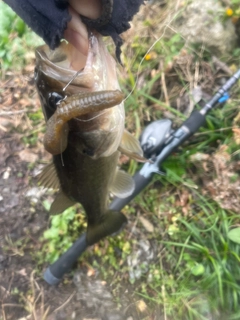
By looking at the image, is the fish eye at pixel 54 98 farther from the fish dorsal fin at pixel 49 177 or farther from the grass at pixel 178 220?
the grass at pixel 178 220

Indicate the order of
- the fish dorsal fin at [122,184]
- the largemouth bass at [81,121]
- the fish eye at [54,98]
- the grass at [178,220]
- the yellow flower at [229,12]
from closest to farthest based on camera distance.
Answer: the largemouth bass at [81,121], the fish eye at [54,98], the fish dorsal fin at [122,184], the grass at [178,220], the yellow flower at [229,12]

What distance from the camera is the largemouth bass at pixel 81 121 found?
103cm

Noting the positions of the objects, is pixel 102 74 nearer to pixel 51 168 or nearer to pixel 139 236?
pixel 51 168

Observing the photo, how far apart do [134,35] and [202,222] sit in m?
1.62

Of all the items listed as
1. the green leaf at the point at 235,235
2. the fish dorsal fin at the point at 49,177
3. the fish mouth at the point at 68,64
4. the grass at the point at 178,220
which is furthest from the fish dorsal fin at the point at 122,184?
the fish mouth at the point at 68,64

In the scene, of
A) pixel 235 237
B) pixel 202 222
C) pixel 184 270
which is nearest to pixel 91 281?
pixel 184 270

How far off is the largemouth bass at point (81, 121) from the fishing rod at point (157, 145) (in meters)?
0.50

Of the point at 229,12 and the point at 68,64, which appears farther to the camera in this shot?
the point at 229,12

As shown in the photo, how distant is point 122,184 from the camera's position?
2016mm

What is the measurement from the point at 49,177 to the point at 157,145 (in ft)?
3.04

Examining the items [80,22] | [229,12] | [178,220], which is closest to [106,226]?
[178,220]

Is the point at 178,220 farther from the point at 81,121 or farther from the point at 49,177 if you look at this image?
the point at 81,121

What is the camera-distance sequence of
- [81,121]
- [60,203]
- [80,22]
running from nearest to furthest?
[80,22] → [81,121] → [60,203]

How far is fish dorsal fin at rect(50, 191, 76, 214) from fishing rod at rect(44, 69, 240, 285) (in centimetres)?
59
